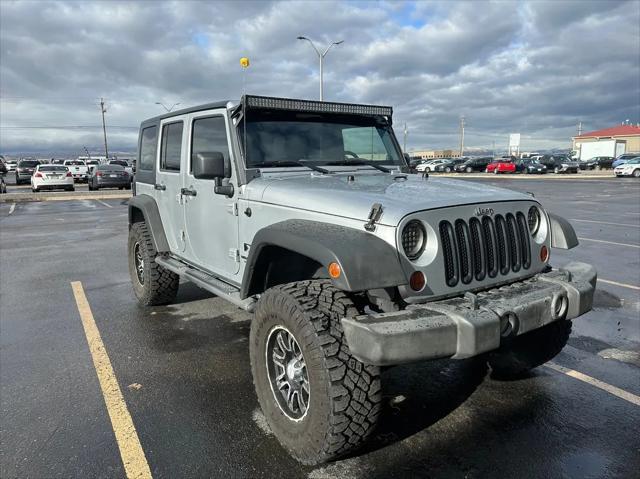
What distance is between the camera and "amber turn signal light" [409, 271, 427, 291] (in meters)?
2.77

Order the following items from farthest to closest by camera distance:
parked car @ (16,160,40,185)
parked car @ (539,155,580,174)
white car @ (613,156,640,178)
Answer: parked car @ (539,155,580,174) → white car @ (613,156,640,178) → parked car @ (16,160,40,185)

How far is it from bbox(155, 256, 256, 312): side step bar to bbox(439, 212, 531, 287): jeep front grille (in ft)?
4.60

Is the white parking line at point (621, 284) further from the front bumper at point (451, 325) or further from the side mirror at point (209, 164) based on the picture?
the side mirror at point (209, 164)

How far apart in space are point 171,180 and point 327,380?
3220 mm

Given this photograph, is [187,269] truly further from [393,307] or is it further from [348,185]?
[393,307]

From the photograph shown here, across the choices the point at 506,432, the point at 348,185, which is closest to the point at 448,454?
the point at 506,432

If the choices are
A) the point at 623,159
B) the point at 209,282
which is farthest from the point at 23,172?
the point at 623,159

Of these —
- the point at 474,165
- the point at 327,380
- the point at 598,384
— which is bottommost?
the point at 598,384

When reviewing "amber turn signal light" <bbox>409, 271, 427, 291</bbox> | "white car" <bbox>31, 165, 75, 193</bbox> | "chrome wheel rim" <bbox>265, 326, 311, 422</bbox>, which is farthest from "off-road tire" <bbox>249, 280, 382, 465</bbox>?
"white car" <bbox>31, 165, 75, 193</bbox>

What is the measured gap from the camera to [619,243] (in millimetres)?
9578

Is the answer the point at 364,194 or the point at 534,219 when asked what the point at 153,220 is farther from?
the point at 534,219

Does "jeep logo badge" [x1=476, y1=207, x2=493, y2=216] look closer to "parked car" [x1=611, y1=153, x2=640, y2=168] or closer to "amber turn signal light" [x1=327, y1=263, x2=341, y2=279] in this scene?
"amber turn signal light" [x1=327, y1=263, x2=341, y2=279]

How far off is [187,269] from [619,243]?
842 cm

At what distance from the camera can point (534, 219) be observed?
11.7ft
